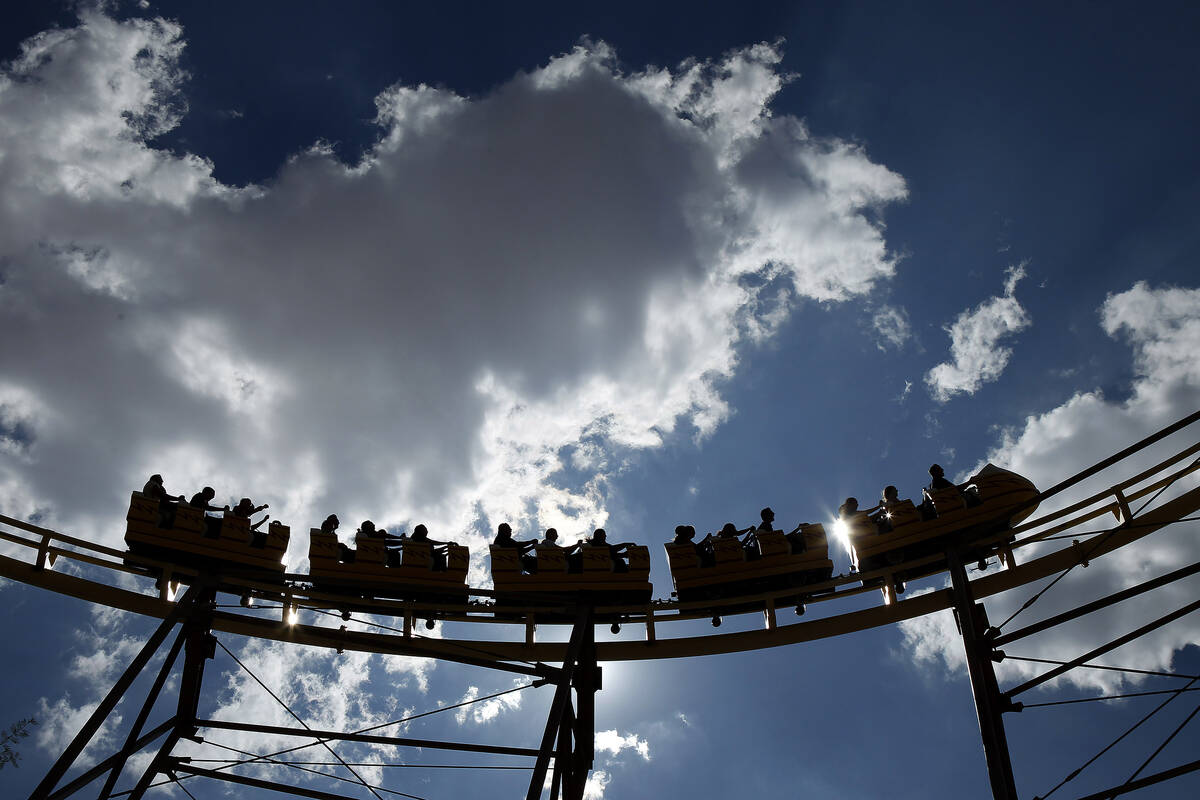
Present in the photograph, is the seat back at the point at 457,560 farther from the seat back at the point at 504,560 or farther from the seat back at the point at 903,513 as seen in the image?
the seat back at the point at 903,513

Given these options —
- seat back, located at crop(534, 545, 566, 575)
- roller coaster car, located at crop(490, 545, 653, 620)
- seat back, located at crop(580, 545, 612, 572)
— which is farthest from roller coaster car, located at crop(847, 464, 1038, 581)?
seat back, located at crop(534, 545, 566, 575)

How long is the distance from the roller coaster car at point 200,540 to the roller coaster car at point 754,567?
5.93 m

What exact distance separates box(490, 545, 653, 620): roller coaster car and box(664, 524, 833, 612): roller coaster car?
0.59 metres

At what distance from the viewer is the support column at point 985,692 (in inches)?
397

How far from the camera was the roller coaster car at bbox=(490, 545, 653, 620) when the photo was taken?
13.9 meters

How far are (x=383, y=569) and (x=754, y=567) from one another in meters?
5.51

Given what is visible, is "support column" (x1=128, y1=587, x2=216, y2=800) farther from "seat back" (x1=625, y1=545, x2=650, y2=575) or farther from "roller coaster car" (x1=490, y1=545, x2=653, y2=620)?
"seat back" (x1=625, y1=545, x2=650, y2=575)

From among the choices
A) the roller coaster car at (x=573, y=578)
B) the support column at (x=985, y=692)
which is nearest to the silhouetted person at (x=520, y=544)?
the roller coaster car at (x=573, y=578)

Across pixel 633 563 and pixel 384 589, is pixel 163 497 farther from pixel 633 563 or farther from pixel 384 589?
pixel 633 563

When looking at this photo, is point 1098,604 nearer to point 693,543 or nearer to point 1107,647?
point 1107,647

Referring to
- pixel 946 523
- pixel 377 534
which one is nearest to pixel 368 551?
pixel 377 534

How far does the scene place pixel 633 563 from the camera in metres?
14.1

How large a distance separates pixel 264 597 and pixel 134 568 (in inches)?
71.8

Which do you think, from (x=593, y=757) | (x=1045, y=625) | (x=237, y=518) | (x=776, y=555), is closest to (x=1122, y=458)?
(x=1045, y=625)
